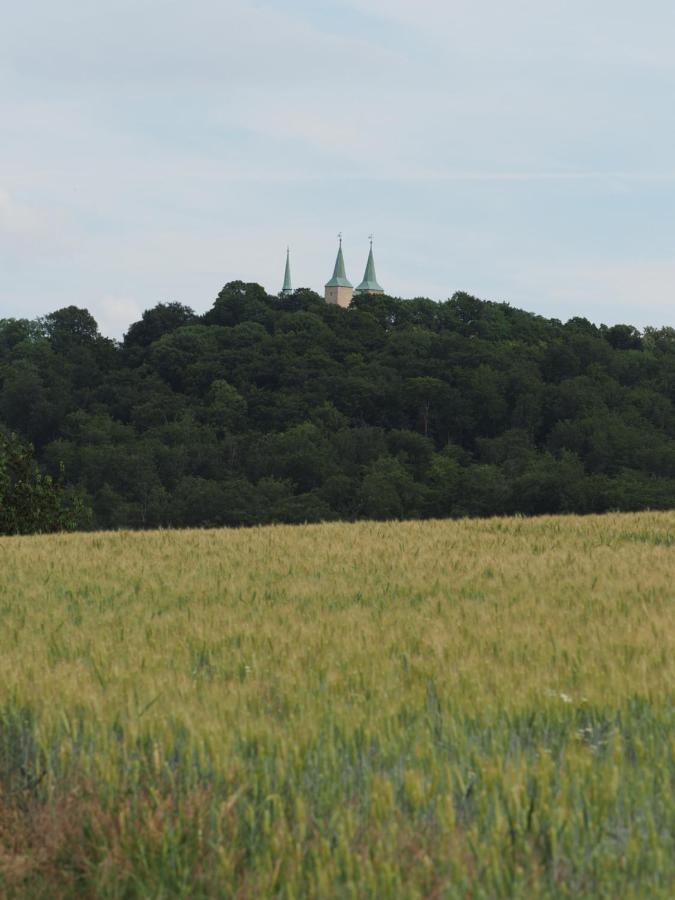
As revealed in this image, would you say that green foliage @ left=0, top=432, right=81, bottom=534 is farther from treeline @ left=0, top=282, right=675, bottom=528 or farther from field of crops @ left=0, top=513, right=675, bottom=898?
treeline @ left=0, top=282, right=675, bottom=528

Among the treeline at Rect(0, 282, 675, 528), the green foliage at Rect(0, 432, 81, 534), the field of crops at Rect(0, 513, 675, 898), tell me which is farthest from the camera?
the treeline at Rect(0, 282, 675, 528)

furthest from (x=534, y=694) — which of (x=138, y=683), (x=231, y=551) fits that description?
(x=231, y=551)

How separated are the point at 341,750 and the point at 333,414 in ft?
379

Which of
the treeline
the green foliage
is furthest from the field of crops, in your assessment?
the treeline

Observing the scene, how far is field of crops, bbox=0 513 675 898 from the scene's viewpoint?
4262 millimetres

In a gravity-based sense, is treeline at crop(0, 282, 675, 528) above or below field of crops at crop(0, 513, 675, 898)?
above

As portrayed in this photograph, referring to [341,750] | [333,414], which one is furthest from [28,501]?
[333,414]

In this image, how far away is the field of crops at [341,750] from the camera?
4262mm

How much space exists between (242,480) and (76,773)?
322ft

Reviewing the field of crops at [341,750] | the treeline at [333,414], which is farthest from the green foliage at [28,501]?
the treeline at [333,414]

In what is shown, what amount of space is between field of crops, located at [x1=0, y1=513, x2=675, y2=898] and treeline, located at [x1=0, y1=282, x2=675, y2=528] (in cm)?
7620

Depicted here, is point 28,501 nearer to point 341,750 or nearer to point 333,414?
point 341,750

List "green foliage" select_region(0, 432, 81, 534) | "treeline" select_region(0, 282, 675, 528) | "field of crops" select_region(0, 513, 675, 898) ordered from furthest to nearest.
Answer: "treeline" select_region(0, 282, 675, 528)
"green foliage" select_region(0, 432, 81, 534)
"field of crops" select_region(0, 513, 675, 898)

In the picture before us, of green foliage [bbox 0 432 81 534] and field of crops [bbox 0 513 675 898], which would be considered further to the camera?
green foliage [bbox 0 432 81 534]
